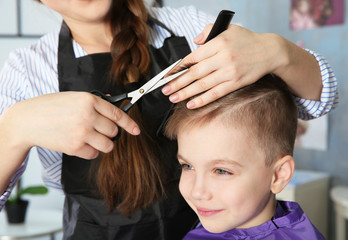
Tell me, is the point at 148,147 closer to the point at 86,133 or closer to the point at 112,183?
the point at 112,183

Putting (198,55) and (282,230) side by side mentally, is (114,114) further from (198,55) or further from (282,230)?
(282,230)

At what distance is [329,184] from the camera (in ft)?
8.84

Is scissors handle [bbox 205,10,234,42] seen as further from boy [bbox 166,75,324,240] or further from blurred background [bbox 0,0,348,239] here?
blurred background [bbox 0,0,348,239]

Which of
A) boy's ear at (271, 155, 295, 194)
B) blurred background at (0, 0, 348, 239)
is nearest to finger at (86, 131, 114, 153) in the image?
boy's ear at (271, 155, 295, 194)

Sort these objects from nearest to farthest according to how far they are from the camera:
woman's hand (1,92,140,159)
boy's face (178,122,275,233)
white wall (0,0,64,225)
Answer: woman's hand (1,92,140,159) < boy's face (178,122,275,233) < white wall (0,0,64,225)

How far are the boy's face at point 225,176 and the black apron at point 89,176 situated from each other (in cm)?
14

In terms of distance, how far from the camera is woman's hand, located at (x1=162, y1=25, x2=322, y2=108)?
813mm

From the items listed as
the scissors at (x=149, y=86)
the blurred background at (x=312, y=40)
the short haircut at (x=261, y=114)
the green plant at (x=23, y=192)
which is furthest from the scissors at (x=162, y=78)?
the green plant at (x=23, y=192)

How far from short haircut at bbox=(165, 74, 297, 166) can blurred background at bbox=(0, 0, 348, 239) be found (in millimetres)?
1470

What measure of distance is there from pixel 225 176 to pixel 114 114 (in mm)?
289

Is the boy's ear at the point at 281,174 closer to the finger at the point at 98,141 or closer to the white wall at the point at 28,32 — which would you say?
the finger at the point at 98,141

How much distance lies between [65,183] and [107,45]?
38 cm

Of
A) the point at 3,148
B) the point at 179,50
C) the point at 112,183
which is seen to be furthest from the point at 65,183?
the point at 179,50

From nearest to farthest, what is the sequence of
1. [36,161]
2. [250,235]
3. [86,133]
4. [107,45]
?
[86,133] < [250,235] < [107,45] < [36,161]
